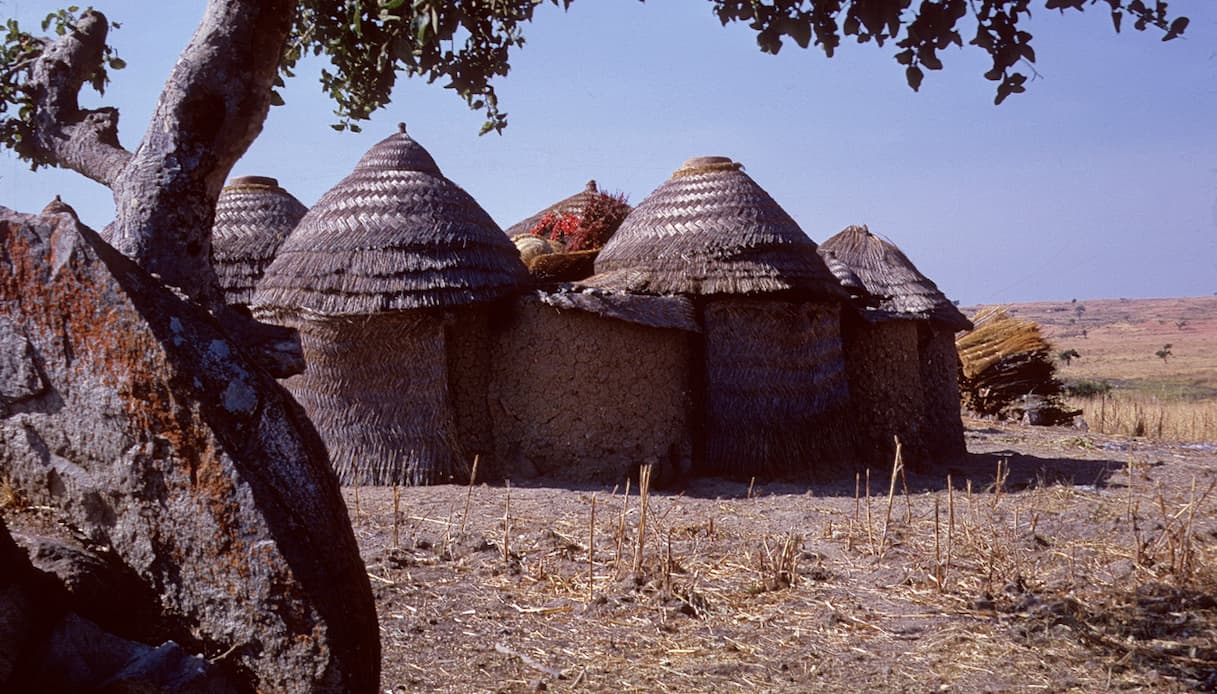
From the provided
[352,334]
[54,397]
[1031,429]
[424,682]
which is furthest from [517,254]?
[1031,429]

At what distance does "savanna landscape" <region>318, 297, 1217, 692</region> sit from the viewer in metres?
4.00

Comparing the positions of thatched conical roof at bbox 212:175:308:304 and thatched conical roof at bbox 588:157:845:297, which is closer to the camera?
thatched conical roof at bbox 588:157:845:297

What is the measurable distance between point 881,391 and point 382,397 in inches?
191

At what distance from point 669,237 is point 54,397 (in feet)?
24.2

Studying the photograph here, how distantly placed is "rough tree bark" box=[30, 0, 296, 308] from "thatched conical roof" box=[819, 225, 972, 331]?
7524 mm

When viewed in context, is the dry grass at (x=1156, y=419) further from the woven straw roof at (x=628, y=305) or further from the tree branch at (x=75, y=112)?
the tree branch at (x=75, y=112)

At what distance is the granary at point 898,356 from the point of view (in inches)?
395

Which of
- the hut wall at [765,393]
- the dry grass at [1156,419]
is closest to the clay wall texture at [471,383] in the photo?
the hut wall at [765,393]

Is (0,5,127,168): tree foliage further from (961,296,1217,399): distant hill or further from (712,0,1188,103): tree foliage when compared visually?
(961,296,1217,399): distant hill

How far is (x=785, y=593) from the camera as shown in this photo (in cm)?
505

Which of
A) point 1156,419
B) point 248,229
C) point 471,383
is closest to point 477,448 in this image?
point 471,383

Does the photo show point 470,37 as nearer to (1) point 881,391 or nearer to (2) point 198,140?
(2) point 198,140

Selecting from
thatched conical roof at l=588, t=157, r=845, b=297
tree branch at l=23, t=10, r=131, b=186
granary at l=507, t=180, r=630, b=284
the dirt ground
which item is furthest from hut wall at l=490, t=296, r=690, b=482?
tree branch at l=23, t=10, r=131, b=186

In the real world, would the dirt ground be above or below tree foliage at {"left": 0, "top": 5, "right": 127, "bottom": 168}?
below
